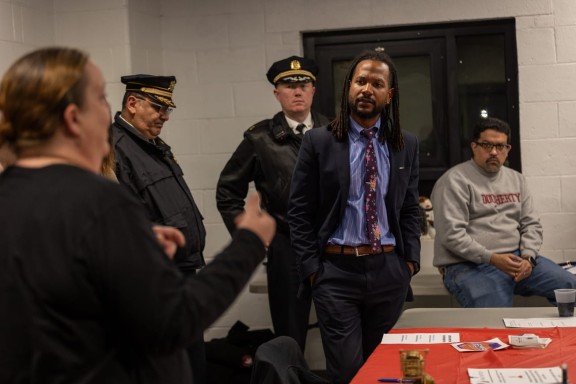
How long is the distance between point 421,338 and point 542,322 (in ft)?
1.50

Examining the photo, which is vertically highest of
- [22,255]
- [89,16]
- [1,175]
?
[89,16]

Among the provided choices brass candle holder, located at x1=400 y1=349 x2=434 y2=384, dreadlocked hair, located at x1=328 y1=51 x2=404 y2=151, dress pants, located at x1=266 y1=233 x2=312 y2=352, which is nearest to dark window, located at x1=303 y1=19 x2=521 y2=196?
dress pants, located at x1=266 y1=233 x2=312 y2=352

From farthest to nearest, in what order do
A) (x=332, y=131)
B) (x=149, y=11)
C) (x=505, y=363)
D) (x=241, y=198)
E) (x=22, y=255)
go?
(x=149, y=11), (x=241, y=198), (x=332, y=131), (x=505, y=363), (x=22, y=255)

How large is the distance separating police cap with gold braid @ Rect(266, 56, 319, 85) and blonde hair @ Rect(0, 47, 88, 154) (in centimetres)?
307

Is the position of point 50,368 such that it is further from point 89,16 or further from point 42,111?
point 89,16

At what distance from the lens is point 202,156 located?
16.8 feet

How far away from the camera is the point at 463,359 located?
2.36 meters

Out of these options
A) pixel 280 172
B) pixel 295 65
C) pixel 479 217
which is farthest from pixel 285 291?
pixel 295 65

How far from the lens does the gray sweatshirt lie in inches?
173

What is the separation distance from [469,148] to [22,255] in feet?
13.1

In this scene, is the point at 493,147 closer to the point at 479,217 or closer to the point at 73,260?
the point at 479,217

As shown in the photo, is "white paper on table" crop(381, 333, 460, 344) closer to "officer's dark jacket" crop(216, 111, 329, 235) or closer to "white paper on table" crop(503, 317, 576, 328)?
"white paper on table" crop(503, 317, 576, 328)

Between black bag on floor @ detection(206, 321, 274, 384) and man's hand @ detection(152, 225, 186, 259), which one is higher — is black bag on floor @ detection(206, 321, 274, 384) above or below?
below

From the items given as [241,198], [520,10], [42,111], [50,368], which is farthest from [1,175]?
[520,10]
